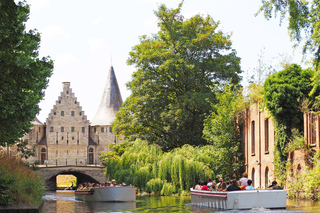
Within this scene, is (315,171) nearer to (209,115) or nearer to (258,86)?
(258,86)

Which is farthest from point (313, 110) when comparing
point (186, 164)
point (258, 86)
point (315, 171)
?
point (186, 164)

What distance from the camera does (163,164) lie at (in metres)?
37.1

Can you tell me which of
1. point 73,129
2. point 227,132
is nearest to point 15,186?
point 227,132

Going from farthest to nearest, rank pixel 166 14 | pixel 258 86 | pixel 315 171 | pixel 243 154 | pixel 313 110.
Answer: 1. pixel 166 14
2. pixel 243 154
3. pixel 258 86
4. pixel 313 110
5. pixel 315 171

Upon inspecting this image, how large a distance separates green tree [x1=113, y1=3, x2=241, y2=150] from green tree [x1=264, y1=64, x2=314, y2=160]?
12.0 m

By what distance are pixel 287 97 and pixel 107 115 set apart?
54488 mm

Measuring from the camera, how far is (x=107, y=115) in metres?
82.4

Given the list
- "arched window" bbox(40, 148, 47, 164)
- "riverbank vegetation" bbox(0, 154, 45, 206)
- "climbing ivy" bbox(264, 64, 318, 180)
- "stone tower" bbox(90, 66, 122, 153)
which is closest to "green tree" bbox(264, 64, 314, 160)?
"climbing ivy" bbox(264, 64, 318, 180)

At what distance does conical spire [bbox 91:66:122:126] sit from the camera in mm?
81812

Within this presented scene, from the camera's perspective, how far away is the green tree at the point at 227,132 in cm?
3909

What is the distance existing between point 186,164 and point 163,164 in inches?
68.9

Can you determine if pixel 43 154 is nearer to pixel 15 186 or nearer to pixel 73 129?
pixel 73 129

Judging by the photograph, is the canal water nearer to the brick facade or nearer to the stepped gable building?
the brick facade

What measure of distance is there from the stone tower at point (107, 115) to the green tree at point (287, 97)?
171 ft
